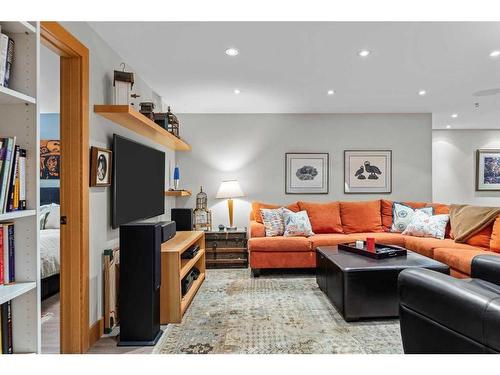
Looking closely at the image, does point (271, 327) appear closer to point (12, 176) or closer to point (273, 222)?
point (273, 222)

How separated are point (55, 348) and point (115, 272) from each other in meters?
0.65

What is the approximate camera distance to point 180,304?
9.12 ft

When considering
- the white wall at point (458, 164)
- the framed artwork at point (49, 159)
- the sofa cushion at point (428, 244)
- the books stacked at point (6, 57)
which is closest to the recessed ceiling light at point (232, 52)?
the books stacked at point (6, 57)

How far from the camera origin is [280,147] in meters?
5.25

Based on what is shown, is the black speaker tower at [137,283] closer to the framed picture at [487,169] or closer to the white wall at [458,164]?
the white wall at [458,164]

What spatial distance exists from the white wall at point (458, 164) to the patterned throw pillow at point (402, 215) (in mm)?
2387

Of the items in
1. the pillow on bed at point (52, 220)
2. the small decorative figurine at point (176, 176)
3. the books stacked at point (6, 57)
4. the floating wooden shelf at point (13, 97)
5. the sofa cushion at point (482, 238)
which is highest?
the books stacked at point (6, 57)

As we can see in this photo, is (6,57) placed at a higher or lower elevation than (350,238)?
higher

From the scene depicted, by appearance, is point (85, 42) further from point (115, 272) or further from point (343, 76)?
point (343, 76)

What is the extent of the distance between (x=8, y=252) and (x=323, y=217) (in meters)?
4.03

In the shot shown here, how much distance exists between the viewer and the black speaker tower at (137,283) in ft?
7.70

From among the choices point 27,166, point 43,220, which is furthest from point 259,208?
point 27,166
